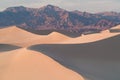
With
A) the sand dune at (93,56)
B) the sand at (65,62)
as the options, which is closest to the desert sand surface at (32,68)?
the sand at (65,62)

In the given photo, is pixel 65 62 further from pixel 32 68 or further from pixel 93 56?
pixel 93 56

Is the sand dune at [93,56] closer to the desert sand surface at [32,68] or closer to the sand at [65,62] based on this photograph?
the sand at [65,62]

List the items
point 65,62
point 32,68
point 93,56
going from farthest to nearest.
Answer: point 93,56
point 65,62
point 32,68

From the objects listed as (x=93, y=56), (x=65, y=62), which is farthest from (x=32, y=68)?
(x=93, y=56)

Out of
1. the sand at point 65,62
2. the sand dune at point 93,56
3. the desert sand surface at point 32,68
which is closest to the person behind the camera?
the desert sand surface at point 32,68

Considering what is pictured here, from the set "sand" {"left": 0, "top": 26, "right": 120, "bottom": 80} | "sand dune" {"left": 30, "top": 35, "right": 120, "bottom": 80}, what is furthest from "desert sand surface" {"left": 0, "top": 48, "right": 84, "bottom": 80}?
"sand dune" {"left": 30, "top": 35, "right": 120, "bottom": 80}

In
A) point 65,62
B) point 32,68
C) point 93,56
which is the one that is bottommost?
point 93,56

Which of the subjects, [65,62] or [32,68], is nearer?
[32,68]
